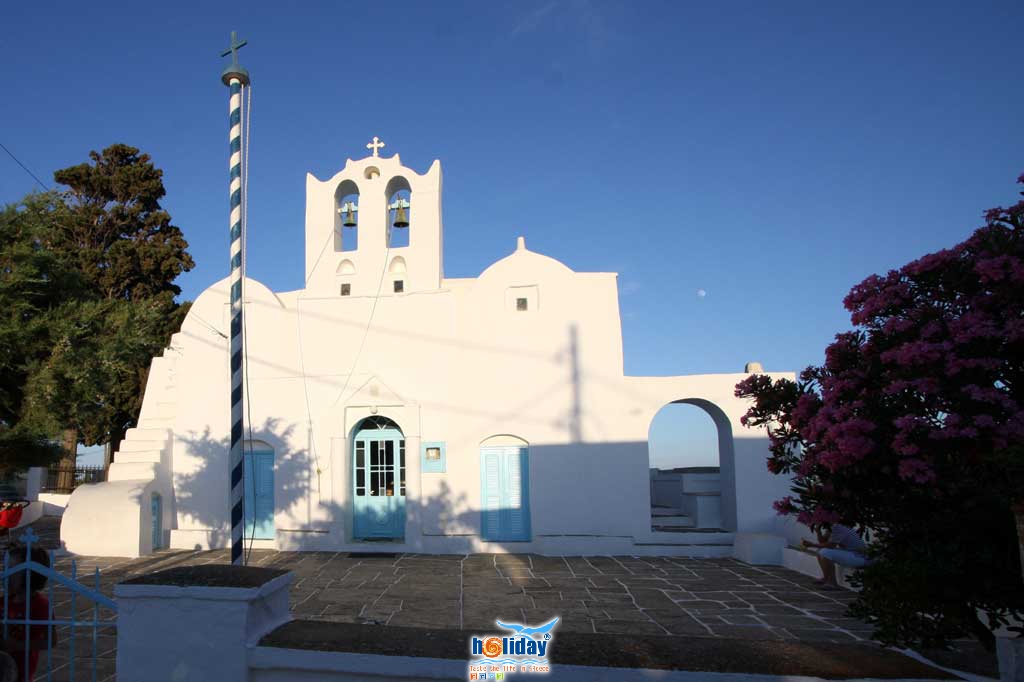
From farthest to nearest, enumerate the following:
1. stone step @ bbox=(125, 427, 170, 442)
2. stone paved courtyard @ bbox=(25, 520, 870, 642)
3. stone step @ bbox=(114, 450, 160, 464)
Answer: stone step @ bbox=(125, 427, 170, 442) → stone step @ bbox=(114, 450, 160, 464) → stone paved courtyard @ bbox=(25, 520, 870, 642)

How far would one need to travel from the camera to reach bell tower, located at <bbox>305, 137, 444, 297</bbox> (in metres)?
12.0

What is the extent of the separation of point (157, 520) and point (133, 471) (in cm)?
104

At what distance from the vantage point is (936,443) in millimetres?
3490

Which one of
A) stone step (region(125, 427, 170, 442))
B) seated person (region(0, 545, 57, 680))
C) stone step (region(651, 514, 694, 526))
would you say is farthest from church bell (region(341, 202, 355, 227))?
seated person (region(0, 545, 57, 680))

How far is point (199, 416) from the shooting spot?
12195mm

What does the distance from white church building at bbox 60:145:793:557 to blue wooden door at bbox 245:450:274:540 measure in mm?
32

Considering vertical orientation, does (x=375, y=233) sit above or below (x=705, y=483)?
above

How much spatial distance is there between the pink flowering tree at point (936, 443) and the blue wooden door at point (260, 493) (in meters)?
10.2

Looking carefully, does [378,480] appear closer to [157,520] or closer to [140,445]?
[157,520]

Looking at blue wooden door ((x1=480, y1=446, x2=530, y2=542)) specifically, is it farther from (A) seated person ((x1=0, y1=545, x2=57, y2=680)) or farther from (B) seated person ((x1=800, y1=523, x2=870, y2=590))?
(A) seated person ((x1=0, y1=545, x2=57, y2=680))

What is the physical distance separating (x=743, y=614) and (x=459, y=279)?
8.23 meters

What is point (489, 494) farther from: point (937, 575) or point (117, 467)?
point (937, 575)

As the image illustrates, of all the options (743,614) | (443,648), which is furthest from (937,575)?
(743,614)

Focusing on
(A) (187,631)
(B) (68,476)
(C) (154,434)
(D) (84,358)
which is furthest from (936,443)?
(B) (68,476)
